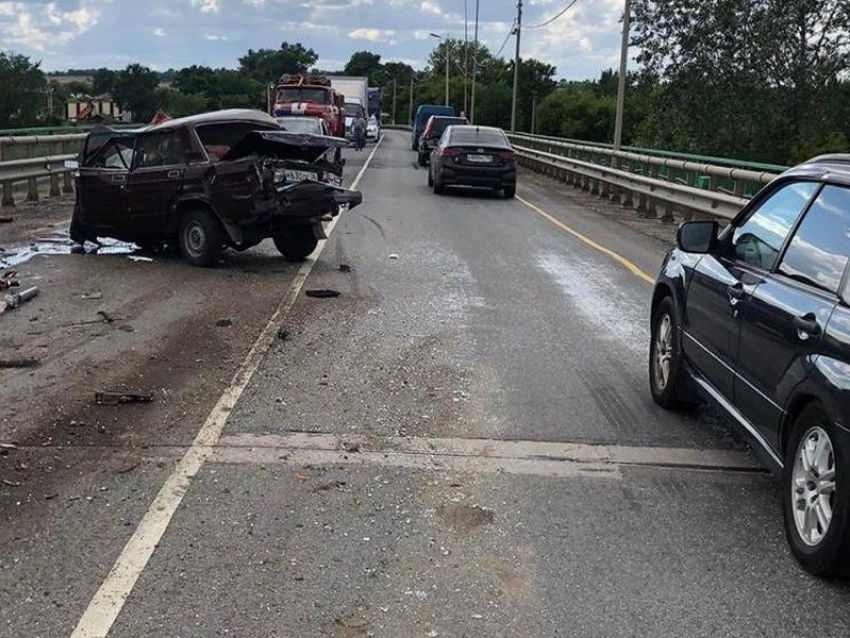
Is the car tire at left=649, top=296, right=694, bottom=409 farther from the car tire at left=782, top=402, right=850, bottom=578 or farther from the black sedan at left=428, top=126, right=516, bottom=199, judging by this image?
the black sedan at left=428, top=126, right=516, bottom=199

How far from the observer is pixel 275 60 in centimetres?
13800

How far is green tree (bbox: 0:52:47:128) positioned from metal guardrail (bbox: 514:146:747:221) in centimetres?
4300

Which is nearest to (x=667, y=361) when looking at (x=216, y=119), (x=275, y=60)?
(x=216, y=119)

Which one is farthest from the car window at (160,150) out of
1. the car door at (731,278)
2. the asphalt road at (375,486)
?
the car door at (731,278)

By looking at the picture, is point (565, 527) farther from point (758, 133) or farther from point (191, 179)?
point (758, 133)

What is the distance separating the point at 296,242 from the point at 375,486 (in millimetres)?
7468

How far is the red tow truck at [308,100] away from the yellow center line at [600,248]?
51.4 feet

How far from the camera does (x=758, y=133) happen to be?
38.0 metres

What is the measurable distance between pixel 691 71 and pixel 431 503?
134ft

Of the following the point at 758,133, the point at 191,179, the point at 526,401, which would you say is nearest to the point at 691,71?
the point at 758,133

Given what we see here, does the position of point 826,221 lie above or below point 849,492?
above

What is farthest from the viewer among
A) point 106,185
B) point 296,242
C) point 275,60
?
point 275,60

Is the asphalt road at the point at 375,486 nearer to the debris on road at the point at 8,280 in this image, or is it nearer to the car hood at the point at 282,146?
the debris on road at the point at 8,280

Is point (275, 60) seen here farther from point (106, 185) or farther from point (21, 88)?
point (106, 185)
